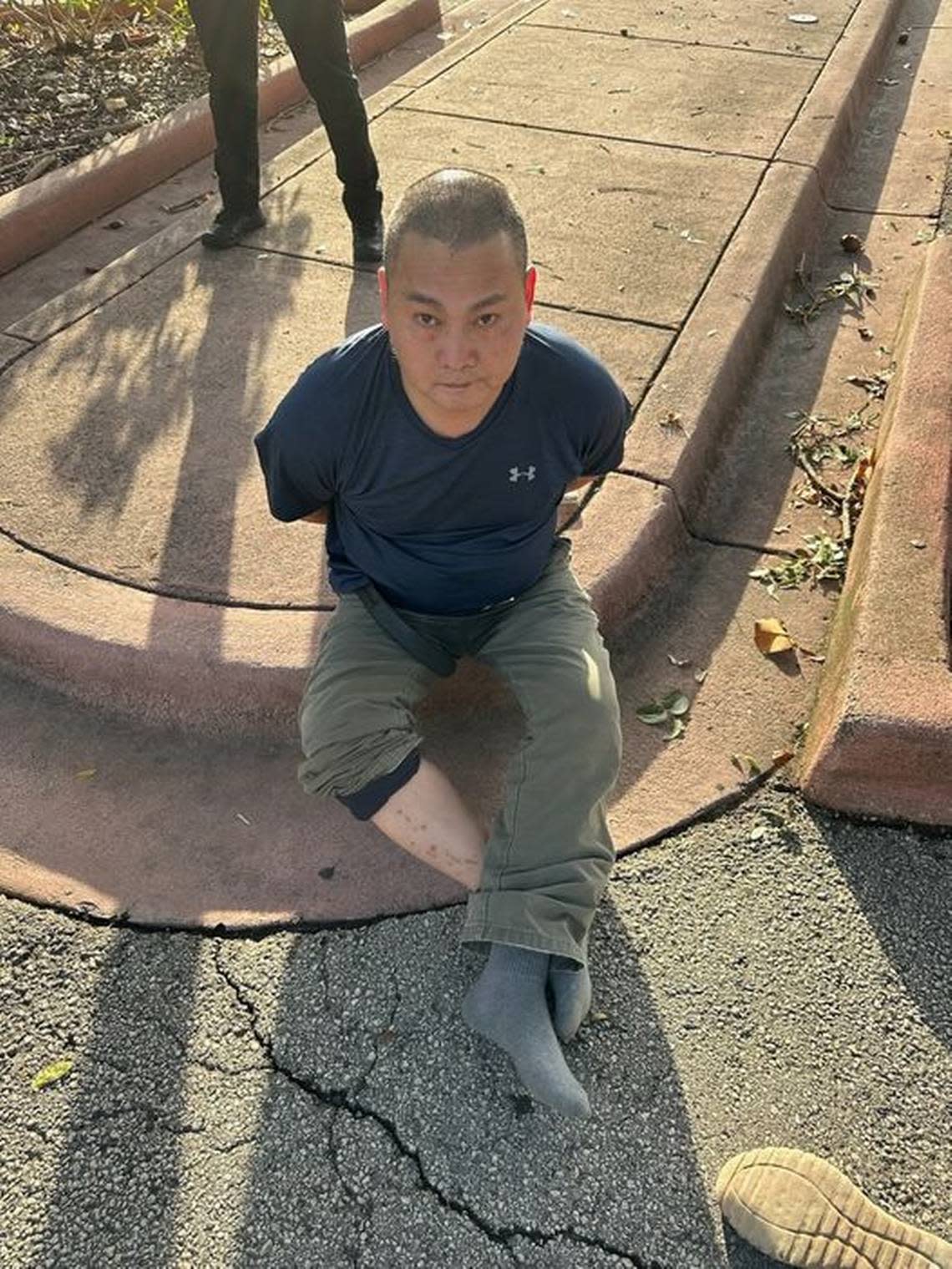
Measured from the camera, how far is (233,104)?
399cm

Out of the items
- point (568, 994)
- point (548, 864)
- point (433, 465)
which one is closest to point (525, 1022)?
point (568, 994)

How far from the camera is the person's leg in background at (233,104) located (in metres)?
3.80

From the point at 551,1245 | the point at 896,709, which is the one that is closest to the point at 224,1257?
the point at 551,1245

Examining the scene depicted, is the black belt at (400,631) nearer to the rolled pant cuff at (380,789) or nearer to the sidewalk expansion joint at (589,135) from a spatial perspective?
the rolled pant cuff at (380,789)

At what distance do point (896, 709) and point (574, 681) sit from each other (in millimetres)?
681

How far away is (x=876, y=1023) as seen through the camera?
2076mm

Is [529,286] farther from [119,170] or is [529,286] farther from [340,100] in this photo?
[119,170]

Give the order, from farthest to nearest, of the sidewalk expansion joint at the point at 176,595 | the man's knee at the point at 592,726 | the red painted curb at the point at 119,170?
the red painted curb at the point at 119,170
the sidewalk expansion joint at the point at 176,595
the man's knee at the point at 592,726

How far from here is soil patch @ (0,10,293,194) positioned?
5223mm

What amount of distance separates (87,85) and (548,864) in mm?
5445

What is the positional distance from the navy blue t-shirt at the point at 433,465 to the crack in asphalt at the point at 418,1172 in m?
0.91

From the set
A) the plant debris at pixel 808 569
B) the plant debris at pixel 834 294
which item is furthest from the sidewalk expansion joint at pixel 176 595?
the plant debris at pixel 834 294

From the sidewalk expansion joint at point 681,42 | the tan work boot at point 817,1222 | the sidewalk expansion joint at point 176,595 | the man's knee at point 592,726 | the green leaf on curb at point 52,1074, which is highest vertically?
the sidewalk expansion joint at point 681,42

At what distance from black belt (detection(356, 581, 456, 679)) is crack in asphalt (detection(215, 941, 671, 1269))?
75cm
